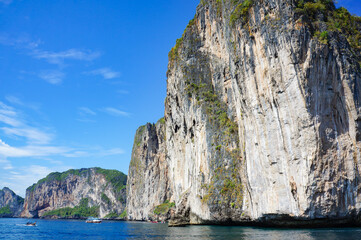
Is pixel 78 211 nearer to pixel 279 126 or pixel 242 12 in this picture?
pixel 242 12

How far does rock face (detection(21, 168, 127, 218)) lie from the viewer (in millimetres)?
153250

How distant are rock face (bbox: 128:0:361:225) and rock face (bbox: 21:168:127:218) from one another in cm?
11495

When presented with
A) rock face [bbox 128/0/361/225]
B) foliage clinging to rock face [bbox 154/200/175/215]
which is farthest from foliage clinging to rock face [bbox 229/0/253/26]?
foliage clinging to rock face [bbox 154/200/175/215]

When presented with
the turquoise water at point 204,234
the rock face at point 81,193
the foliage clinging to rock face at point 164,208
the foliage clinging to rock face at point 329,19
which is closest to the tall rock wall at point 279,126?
the foliage clinging to rock face at point 329,19

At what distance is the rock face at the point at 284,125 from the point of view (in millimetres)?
27250

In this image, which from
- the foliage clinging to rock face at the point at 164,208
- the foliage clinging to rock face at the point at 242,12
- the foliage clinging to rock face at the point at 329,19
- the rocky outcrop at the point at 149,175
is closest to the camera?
the foliage clinging to rock face at the point at 329,19

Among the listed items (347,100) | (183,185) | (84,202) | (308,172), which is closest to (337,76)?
(347,100)

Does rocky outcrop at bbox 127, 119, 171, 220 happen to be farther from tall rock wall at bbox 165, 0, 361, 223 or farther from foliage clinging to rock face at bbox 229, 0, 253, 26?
foliage clinging to rock face at bbox 229, 0, 253, 26

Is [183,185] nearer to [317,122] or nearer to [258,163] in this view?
[258,163]

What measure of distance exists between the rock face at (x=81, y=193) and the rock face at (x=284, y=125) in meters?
115

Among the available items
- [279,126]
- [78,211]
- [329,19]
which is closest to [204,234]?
[279,126]

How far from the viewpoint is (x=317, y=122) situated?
27.9 meters

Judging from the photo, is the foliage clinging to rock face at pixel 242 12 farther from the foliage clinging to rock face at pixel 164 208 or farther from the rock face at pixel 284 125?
the foliage clinging to rock face at pixel 164 208

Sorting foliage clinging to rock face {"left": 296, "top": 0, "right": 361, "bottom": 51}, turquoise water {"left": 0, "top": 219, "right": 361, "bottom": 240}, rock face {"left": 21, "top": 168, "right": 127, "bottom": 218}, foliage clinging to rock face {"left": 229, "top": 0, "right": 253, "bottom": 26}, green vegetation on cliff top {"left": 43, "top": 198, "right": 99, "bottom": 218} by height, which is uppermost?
foliage clinging to rock face {"left": 229, "top": 0, "right": 253, "bottom": 26}
